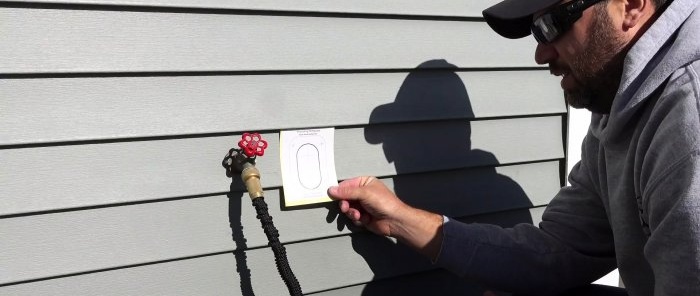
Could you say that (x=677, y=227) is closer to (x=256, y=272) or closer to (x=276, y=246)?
(x=276, y=246)

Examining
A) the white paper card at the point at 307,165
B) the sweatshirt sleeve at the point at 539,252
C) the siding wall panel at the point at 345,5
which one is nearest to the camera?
the siding wall panel at the point at 345,5

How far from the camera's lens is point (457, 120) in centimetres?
215

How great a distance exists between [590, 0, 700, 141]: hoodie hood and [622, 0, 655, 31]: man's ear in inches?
1.9

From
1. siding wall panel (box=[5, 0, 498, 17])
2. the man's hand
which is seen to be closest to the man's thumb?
the man's hand

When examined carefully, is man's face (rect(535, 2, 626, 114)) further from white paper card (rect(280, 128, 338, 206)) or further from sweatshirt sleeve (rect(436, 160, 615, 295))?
white paper card (rect(280, 128, 338, 206))

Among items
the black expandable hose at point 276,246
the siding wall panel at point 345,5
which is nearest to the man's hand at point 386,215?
the black expandable hose at point 276,246

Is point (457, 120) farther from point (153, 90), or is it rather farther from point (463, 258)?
point (153, 90)

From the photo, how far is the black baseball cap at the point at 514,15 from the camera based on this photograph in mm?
1721

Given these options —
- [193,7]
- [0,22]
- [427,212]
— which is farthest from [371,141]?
[0,22]

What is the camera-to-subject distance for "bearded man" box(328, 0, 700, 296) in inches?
57.4

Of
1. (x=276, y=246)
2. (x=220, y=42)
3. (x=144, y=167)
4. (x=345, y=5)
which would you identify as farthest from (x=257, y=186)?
(x=345, y=5)

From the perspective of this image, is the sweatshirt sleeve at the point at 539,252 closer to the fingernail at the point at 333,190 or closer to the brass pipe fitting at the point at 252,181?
the fingernail at the point at 333,190

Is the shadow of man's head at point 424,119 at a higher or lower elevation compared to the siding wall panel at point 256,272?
higher

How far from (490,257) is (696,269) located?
2.15 feet
